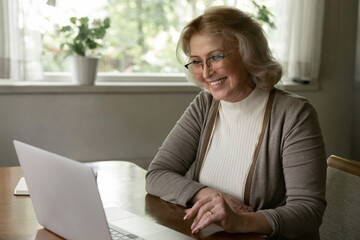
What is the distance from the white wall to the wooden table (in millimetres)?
996

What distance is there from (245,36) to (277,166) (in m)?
0.41

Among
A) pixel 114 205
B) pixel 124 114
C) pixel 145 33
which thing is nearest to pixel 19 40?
pixel 124 114

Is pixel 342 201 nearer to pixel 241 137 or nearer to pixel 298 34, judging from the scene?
pixel 241 137

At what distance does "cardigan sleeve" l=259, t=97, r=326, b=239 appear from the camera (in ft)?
4.44

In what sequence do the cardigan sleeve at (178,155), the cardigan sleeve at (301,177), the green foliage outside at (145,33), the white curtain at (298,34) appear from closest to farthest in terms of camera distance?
the cardigan sleeve at (301,177) → the cardigan sleeve at (178,155) → the green foliage outside at (145,33) → the white curtain at (298,34)

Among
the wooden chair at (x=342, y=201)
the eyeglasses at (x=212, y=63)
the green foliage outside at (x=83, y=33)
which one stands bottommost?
the wooden chair at (x=342, y=201)

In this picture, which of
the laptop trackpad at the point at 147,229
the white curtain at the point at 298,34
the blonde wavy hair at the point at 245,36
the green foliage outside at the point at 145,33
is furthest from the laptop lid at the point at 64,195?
the white curtain at the point at 298,34

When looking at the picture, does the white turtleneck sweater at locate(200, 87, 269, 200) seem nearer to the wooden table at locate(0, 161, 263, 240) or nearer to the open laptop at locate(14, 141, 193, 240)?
the wooden table at locate(0, 161, 263, 240)

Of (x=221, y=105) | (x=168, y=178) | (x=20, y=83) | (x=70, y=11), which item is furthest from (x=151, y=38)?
(x=168, y=178)

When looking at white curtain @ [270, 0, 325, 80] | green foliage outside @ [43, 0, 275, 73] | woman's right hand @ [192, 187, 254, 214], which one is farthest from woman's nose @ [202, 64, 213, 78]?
white curtain @ [270, 0, 325, 80]

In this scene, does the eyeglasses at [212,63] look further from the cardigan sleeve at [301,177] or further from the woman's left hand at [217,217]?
the woman's left hand at [217,217]

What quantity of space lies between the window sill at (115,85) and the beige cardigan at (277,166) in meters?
1.20

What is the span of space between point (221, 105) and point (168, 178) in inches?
13.4

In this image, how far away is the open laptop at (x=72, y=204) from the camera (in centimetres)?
100
